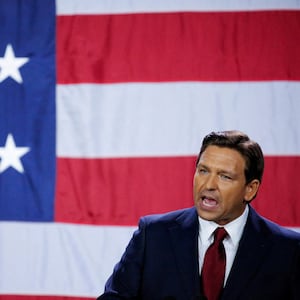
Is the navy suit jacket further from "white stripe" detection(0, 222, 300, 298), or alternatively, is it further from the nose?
"white stripe" detection(0, 222, 300, 298)

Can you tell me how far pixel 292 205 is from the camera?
204cm

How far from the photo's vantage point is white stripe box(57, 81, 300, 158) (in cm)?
205

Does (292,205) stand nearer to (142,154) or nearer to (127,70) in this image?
(142,154)


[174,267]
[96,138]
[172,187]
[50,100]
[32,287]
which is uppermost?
[50,100]

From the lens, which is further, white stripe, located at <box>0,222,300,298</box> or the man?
white stripe, located at <box>0,222,300,298</box>

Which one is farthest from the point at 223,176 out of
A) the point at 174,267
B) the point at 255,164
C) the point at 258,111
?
the point at 258,111

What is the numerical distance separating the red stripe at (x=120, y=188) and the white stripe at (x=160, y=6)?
549 mm

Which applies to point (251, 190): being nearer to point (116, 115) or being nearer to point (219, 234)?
point (219, 234)

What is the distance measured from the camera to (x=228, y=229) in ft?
4.59

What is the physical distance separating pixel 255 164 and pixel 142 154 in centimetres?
75

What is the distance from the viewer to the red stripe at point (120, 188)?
6.88 ft

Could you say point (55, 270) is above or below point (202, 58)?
below

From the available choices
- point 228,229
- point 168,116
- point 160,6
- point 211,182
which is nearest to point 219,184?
point 211,182

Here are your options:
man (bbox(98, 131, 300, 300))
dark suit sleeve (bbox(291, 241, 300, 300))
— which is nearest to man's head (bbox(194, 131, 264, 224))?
man (bbox(98, 131, 300, 300))
